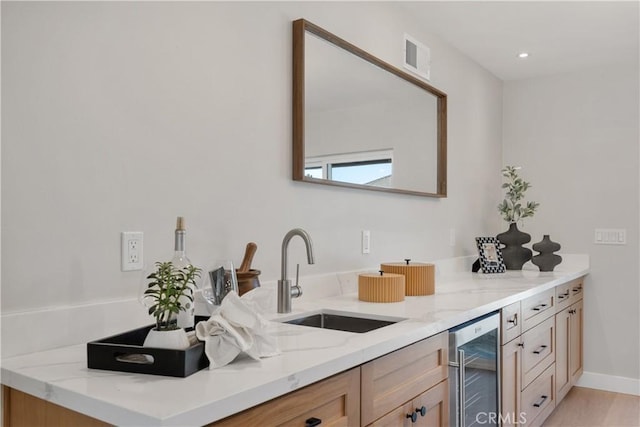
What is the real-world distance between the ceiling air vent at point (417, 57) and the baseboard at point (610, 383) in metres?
2.47

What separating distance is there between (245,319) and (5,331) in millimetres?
546

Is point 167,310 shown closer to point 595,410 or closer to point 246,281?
point 246,281

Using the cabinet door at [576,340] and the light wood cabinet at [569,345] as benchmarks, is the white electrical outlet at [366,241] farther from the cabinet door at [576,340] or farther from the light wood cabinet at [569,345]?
the cabinet door at [576,340]

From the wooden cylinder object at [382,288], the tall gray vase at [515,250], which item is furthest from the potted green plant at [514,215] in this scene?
the wooden cylinder object at [382,288]

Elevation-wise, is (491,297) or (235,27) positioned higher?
(235,27)

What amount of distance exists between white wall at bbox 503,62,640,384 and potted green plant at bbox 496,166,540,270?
160mm

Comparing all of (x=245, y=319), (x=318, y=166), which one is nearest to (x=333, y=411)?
(x=245, y=319)

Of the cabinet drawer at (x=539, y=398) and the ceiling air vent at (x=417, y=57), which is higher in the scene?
the ceiling air vent at (x=417, y=57)

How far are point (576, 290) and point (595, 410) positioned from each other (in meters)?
0.77

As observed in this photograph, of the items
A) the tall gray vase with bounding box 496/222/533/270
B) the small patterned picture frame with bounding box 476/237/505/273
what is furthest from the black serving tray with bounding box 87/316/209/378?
the tall gray vase with bounding box 496/222/533/270

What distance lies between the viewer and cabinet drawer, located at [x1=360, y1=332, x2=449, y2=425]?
137cm

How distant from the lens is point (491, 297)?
2250 mm

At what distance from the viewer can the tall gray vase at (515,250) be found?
361 cm

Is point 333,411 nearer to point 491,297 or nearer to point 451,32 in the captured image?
point 491,297
